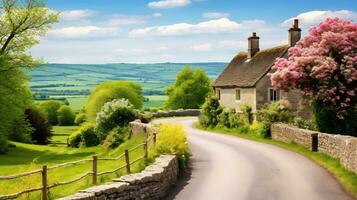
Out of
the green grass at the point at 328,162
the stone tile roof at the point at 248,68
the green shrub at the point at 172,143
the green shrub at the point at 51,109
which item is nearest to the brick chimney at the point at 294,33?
the stone tile roof at the point at 248,68

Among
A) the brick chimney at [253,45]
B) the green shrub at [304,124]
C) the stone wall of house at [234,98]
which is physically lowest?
the green shrub at [304,124]

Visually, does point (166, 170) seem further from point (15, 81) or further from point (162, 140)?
point (15, 81)

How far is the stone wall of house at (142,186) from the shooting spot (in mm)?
16531

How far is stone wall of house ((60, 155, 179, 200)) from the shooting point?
54.2 feet

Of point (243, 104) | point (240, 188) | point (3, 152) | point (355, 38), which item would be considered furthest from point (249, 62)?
point (240, 188)

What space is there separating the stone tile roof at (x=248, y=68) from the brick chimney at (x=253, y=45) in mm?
769

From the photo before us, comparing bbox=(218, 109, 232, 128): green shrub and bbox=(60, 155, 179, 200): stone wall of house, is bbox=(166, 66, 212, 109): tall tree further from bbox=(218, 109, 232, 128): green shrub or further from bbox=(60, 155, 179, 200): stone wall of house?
bbox=(60, 155, 179, 200): stone wall of house

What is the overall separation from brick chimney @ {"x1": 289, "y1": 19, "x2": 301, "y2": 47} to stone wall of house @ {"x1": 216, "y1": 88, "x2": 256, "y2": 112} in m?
6.24

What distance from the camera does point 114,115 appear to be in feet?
150

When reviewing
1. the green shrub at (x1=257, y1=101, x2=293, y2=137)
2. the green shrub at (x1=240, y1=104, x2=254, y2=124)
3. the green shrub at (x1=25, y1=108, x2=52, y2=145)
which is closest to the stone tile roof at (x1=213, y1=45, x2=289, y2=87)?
the green shrub at (x1=240, y1=104, x2=254, y2=124)

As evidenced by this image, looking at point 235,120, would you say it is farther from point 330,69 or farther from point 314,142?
point 314,142

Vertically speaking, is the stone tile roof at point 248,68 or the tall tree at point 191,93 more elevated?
the stone tile roof at point 248,68

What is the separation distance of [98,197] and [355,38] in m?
26.4

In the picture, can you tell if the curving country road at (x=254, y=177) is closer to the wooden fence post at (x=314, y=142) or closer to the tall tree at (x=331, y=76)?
the wooden fence post at (x=314, y=142)
